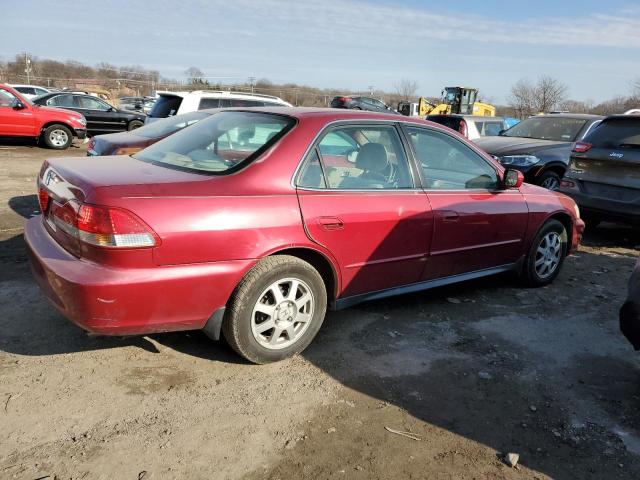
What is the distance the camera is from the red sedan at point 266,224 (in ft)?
9.03

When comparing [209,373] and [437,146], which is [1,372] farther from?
[437,146]

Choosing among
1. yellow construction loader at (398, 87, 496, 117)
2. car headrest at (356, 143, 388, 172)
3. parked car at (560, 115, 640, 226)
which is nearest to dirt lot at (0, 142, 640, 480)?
car headrest at (356, 143, 388, 172)

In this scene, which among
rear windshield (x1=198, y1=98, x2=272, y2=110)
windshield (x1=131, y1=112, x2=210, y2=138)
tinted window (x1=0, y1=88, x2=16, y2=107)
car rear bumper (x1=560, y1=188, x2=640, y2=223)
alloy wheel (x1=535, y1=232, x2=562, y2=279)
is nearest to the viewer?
alloy wheel (x1=535, y1=232, x2=562, y2=279)

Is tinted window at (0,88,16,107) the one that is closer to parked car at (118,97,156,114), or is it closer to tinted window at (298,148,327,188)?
parked car at (118,97,156,114)

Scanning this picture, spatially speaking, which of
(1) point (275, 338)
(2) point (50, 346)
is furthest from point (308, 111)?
(2) point (50, 346)

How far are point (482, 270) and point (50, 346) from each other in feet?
11.2

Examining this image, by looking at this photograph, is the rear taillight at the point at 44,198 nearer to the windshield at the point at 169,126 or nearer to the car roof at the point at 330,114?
the car roof at the point at 330,114

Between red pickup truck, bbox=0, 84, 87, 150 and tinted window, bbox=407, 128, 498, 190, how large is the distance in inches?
488

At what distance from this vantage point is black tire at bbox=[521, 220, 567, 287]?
499 cm

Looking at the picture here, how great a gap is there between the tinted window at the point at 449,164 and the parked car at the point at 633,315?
1.48 metres

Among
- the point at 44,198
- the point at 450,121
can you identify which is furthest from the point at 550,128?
the point at 44,198

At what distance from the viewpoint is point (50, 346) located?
338cm

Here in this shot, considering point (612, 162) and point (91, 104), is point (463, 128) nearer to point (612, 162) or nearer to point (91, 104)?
point (612, 162)

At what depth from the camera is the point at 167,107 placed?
397 inches
